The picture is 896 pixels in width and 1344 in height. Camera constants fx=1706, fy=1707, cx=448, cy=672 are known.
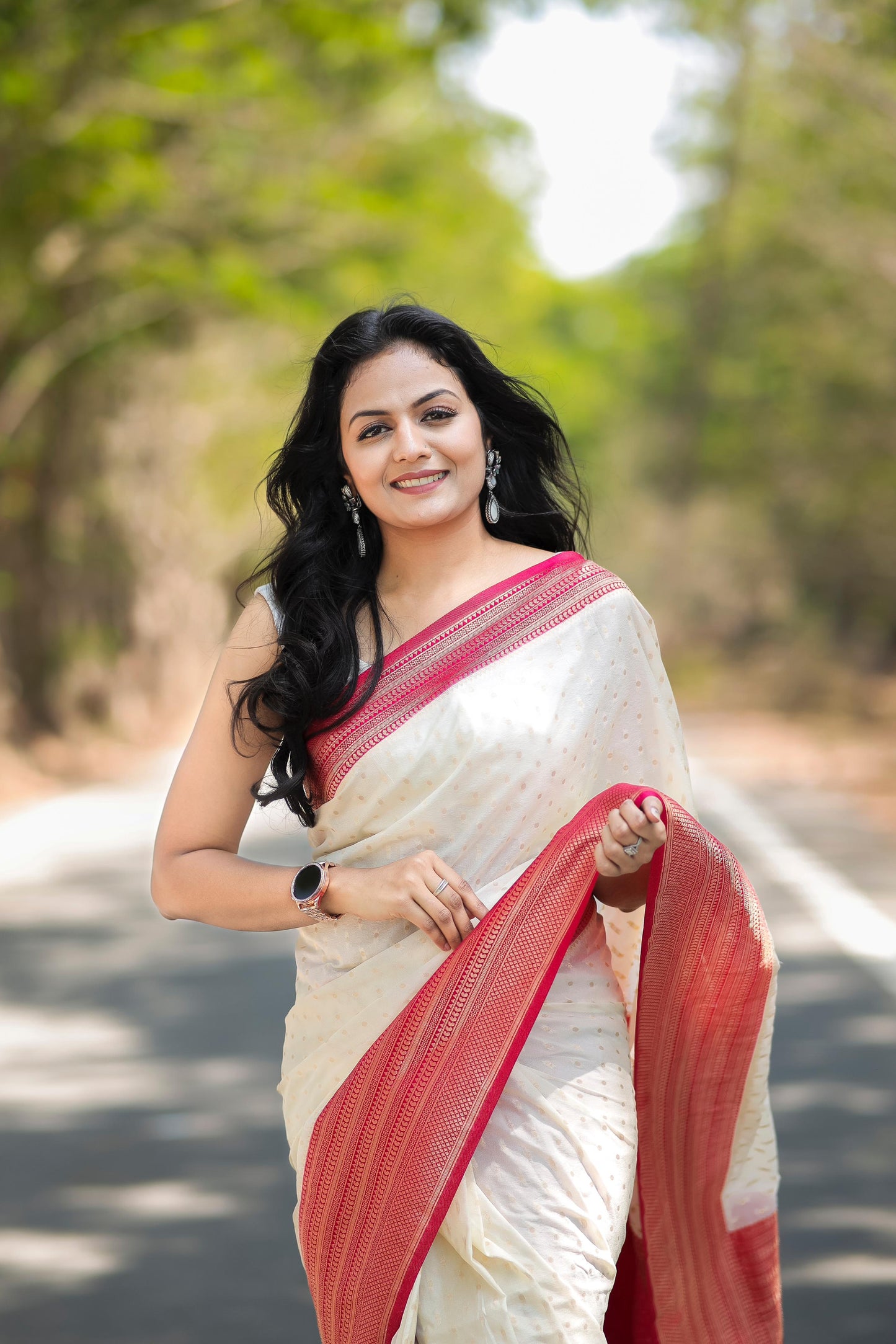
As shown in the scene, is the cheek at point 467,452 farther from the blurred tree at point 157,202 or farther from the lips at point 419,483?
the blurred tree at point 157,202

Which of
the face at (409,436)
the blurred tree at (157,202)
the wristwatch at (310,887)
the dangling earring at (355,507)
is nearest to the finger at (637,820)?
the wristwatch at (310,887)

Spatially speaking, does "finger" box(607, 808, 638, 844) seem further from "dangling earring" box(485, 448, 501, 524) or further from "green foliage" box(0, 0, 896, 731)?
"green foliage" box(0, 0, 896, 731)

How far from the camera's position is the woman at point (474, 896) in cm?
258

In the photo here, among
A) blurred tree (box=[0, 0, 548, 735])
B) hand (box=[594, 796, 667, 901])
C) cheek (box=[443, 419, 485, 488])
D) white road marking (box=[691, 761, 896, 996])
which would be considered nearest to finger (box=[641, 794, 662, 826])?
hand (box=[594, 796, 667, 901])

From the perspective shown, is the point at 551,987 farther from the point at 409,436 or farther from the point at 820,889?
the point at 820,889

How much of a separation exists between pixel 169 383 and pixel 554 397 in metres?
9.26

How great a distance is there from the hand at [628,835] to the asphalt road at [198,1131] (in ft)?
2.79

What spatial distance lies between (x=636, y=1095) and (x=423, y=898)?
627 millimetres

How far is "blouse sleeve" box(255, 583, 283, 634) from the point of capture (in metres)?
2.86

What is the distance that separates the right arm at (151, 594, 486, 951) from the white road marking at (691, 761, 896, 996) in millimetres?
4913

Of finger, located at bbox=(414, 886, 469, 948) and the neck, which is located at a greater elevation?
the neck

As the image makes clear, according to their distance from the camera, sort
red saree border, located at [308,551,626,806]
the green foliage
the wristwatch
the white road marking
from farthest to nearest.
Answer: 1. the green foliage
2. the white road marking
3. red saree border, located at [308,551,626,806]
4. the wristwatch

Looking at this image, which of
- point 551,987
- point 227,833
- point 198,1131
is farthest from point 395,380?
point 198,1131

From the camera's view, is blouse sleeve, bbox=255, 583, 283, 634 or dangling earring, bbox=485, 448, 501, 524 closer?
blouse sleeve, bbox=255, 583, 283, 634
